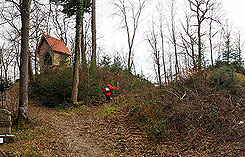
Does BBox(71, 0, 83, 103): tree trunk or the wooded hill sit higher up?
BBox(71, 0, 83, 103): tree trunk

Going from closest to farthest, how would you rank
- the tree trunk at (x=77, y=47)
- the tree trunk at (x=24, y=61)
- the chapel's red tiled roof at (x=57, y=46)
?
the tree trunk at (x=24, y=61), the tree trunk at (x=77, y=47), the chapel's red tiled roof at (x=57, y=46)

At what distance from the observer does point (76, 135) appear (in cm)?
704

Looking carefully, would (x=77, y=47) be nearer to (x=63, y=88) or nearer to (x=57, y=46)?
(x=63, y=88)

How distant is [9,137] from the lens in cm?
547

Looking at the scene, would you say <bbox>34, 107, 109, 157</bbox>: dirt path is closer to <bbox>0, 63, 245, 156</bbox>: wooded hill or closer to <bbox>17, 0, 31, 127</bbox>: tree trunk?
<bbox>0, 63, 245, 156</bbox>: wooded hill

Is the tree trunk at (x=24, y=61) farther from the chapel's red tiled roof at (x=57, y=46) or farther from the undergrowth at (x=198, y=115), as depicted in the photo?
the chapel's red tiled roof at (x=57, y=46)

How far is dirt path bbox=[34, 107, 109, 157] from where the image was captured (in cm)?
577

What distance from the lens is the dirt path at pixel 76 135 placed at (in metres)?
5.77

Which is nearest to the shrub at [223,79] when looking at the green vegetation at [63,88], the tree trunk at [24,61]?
the green vegetation at [63,88]

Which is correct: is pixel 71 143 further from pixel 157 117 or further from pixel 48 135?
pixel 157 117

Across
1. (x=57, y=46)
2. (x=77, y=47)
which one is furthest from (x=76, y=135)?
(x=57, y=46)

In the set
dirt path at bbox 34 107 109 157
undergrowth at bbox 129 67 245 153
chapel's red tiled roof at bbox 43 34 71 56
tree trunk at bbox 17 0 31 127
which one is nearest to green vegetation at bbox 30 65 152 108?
dirt path at bbox 34 107 109 157

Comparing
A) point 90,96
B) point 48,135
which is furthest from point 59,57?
point 48,135

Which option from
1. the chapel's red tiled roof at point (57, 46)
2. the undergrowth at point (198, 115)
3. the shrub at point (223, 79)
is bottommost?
the undergrowth at point (198, 115)
